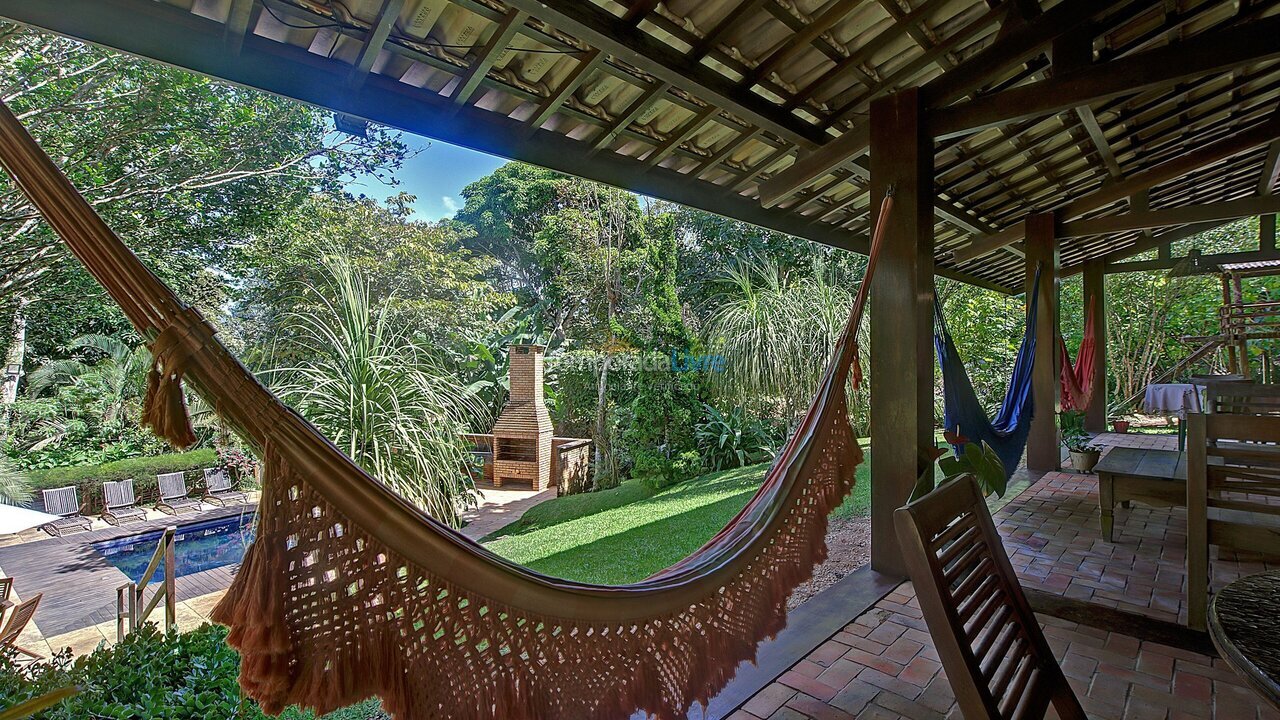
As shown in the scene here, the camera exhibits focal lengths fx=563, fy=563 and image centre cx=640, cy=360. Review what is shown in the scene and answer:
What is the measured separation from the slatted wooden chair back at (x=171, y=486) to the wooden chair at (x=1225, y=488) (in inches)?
367

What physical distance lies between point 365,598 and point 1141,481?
308 centimetres

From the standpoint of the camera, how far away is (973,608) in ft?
2.64

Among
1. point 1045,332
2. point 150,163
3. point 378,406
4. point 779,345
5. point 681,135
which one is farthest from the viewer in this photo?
point 779,345

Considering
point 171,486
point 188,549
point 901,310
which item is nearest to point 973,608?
point 901,310

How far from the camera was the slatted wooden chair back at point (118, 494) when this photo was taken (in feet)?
21.9

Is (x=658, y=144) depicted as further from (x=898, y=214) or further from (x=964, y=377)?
(x=964, y=377)

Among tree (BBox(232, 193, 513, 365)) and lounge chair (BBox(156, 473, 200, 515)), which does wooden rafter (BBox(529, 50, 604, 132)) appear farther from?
lounge chair (BBox(156, 473, 200, 515))

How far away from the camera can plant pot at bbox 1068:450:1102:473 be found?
422 centimetres

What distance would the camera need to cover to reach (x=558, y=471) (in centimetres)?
802

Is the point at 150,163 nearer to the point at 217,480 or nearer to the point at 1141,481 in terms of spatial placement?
the point at 217,480

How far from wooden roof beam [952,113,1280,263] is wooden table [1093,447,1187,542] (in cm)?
174

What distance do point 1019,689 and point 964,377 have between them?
203 cm

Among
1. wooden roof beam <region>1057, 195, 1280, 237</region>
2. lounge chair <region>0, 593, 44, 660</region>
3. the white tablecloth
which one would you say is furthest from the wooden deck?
the white tablecloth

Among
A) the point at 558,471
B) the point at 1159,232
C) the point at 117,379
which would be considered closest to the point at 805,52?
the point at 1159,232
